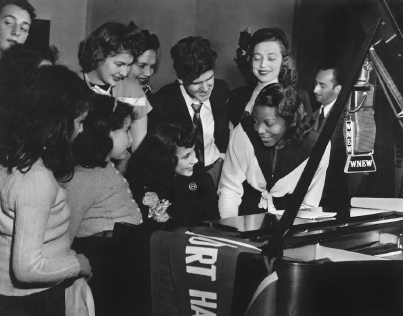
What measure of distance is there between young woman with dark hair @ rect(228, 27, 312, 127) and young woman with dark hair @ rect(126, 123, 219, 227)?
2.05 feet

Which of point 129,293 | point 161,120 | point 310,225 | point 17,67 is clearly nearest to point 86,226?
point 129,293

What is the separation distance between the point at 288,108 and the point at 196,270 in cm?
123

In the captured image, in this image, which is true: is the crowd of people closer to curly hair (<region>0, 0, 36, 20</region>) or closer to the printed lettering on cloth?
curly hair (<region>0, 0, 36, 20</region>)

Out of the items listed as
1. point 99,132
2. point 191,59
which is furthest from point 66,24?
point 99,132

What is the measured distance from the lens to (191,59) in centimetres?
287

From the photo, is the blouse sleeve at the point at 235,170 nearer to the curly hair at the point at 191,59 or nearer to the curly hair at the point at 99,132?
the curly hair at the point at 191,59

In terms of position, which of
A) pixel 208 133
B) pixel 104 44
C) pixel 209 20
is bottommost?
pixel 208 133

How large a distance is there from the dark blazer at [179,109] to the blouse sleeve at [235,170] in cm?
29

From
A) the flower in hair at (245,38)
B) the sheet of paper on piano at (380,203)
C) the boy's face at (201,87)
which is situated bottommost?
the sheet of paper on piano at (380,203)

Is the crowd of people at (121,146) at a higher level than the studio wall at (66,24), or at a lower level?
lower

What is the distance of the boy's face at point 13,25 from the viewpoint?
2281 millimetres

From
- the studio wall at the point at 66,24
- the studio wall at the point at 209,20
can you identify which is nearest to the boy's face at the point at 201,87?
the studio wall at the point at 209,20

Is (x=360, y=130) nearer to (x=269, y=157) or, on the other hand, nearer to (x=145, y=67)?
(x=269, y=157)

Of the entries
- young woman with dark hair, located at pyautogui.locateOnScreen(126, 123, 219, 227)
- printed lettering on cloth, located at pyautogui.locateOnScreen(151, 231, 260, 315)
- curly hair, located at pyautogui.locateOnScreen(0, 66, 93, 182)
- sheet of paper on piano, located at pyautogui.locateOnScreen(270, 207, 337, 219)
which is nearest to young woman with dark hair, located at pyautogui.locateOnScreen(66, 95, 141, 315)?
young woman with dark hair, located at pyautogui.locateOnScreen(126, 123, 219, 227)
